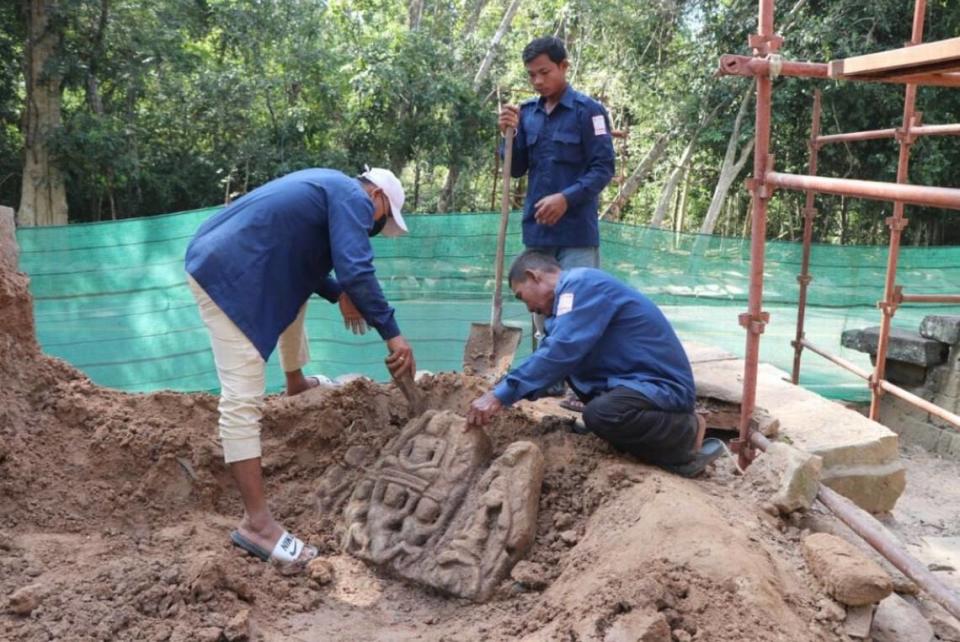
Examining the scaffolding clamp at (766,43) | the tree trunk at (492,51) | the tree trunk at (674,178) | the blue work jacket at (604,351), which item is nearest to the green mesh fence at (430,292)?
the blue work jacket at (604,351)

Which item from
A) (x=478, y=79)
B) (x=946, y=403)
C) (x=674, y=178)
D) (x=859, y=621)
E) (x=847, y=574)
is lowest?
(x=946, y=403)

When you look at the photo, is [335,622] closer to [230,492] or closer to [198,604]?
[198,604]

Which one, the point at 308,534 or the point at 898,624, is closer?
the point at 898,624

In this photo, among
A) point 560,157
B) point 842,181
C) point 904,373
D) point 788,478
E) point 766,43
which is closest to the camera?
point 842,181

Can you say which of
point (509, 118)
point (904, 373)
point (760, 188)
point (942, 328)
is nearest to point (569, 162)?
Answer: point (509, 118)

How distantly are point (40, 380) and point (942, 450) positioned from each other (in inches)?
238

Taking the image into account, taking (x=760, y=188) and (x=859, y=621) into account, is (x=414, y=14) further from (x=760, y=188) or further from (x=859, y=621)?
(x=859, y=621)

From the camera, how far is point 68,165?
373 inches

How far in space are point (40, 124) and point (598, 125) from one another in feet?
25.7

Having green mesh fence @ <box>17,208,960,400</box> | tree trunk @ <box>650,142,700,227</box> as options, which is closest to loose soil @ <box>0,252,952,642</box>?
green mesh fence @ <box>17,208,960,400</box>

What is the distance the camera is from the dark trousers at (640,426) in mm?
3170

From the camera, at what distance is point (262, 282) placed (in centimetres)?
301

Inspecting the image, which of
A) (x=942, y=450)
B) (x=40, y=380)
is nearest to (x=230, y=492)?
(x=40, y=380)

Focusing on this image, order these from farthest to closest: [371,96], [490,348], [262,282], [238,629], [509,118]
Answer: [371,96] < [490,348] < [509,118] < [262,282] < [238,629]
